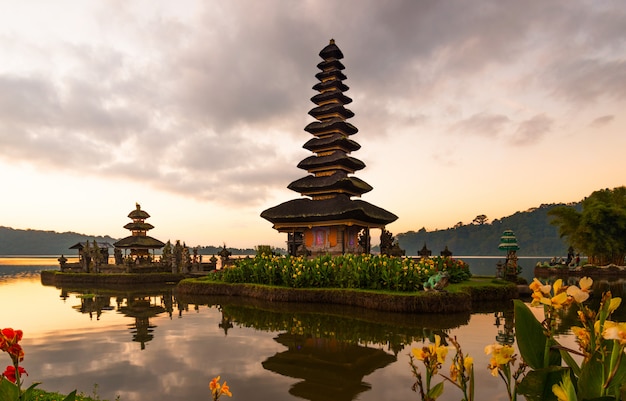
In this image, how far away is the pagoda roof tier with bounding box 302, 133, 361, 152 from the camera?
106ft

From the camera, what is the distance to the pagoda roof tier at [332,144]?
32.4 metres

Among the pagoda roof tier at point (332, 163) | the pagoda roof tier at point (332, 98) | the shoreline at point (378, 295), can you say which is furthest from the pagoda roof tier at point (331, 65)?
the shoreline at point (378, 295)

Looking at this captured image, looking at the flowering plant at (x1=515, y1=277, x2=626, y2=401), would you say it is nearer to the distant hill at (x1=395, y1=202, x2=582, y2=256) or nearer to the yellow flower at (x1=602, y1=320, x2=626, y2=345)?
the yellow flower at (x1=602, y1=320, x2=626, y2=345)

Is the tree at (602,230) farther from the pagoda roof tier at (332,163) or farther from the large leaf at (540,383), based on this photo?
the large leaf at (540,383)

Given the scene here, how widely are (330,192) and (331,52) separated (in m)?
13.9

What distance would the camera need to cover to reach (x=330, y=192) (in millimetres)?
31141

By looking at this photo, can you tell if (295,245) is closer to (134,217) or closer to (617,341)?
(134,217)

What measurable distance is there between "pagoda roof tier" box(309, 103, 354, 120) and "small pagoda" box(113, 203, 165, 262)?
2102 centimetres

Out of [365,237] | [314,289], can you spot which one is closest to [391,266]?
[314,289]

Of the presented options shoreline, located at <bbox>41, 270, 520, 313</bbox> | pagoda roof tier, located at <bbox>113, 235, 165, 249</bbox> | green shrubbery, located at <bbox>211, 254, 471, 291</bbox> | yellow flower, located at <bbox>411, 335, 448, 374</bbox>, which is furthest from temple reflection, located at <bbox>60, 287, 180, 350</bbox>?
pagoda roof tier, located at <bbox>113, 235, 165, 249</bbox>

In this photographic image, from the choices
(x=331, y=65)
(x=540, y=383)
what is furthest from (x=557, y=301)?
(x=331, y=65)

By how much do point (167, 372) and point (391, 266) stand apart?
456 inches

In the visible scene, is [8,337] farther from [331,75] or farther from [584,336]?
[331,75]

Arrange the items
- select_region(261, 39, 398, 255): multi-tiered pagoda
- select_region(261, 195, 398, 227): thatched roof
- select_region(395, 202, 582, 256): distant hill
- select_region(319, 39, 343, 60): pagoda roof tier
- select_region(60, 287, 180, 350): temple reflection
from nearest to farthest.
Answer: select_region(60, 287, 180, 350): temple reflection
select_region(261, 195, 398, 227): thatched roof
select_region(261, 39, 398, 255): multi-tiered pagoda
select_region(319, 39, 343, 60): pagoda roof tier
select_region(395, 202, 582, 256): distant hill
